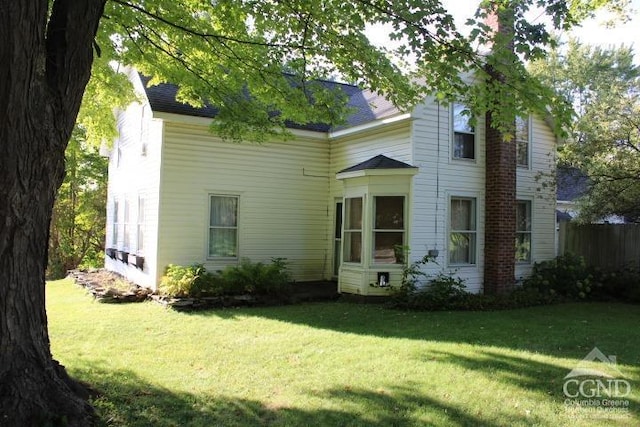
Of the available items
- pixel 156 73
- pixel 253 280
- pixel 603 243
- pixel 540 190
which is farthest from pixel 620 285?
pixel 156 73

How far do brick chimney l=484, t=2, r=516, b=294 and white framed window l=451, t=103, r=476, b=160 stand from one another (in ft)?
1.27

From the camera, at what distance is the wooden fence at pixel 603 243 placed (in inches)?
538

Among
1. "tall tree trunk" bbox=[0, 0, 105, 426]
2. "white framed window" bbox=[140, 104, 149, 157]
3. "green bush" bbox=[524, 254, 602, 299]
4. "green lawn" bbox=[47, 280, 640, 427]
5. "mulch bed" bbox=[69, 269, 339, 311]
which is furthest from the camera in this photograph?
"white framed window" bbox=[140, 104, 149, 157]

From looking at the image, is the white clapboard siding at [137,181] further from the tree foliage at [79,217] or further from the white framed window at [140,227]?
the tree foliage at [79,217]

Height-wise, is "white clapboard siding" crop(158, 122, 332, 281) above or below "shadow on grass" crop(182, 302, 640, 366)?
above

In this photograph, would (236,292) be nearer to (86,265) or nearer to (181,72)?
(181,72)

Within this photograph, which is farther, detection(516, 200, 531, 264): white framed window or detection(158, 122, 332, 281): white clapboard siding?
detection(516, 200, 531, 264): white framed window

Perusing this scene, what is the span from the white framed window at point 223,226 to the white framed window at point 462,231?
5.36 metres

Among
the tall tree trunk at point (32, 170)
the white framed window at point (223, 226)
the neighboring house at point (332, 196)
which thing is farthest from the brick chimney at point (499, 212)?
the tall tree trunk at point (32, 170)

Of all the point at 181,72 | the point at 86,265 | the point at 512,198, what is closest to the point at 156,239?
the point at 181,72

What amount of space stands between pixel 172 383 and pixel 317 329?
3.39 meters

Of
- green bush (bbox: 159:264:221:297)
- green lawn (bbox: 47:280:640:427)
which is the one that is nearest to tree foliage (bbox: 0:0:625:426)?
green lawn (bbox: 47:280:640:427)

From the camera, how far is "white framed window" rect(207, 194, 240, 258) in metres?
12.5

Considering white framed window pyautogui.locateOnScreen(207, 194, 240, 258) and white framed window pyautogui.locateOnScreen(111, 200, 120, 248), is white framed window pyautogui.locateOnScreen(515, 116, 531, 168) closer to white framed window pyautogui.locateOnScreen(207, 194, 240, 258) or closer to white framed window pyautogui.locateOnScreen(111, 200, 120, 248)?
white framed window pyautogui.locateOnScreen(207, 194, 240, 258)
